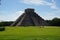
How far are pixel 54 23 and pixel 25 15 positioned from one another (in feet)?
51.2

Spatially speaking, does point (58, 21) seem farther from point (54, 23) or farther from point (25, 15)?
point (25, 15)

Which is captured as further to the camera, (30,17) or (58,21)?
(30,17)

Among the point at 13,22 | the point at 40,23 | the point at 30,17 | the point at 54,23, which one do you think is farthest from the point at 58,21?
the point at 13,22

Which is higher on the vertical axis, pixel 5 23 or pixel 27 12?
pixel 27 12

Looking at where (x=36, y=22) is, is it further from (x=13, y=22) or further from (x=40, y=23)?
(x=13, y=22)

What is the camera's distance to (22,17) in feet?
309

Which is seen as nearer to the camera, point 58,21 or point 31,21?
point 58,21

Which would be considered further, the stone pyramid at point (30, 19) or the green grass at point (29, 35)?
the stone pyramid at point (30, 19)

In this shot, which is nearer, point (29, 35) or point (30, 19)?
point (29, 35)

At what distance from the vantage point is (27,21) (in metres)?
92.6

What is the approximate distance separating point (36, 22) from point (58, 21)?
1138cm

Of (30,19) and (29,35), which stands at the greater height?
(29,35)

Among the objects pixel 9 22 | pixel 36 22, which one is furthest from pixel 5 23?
pixel 36 22

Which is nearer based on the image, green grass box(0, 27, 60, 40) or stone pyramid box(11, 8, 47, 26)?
green grass box(0, 27, 60, 40)
